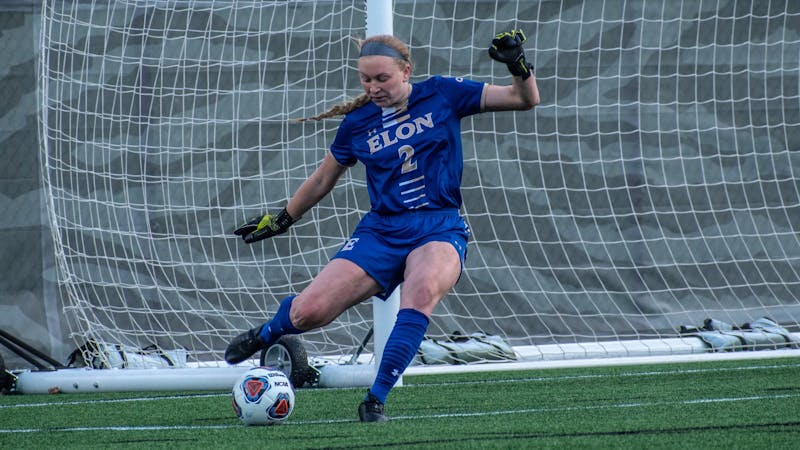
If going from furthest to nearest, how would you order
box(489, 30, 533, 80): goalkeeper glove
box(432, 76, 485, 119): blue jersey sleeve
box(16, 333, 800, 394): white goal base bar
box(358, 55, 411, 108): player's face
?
box(16, 333, 800, 394): white goal base bar → box(432, 76, 485, 119): blue jersey sleeve → box(358, 55, 411, 108): player's face → box(489, 30, 533, 80): goalkeeper glove

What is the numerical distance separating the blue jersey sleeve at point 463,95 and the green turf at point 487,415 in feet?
3.68

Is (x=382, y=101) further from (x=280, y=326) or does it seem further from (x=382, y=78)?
(x=280, y=326)

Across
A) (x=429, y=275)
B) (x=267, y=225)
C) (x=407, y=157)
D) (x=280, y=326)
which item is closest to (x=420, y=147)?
(x=407, y=157)

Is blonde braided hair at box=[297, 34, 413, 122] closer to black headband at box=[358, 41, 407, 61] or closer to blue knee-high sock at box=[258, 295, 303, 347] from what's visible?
black headband at box=[358, 41, 407, 61]

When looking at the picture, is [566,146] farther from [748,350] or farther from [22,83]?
[22,83]

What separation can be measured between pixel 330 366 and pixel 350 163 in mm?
1807

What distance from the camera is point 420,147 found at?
4.45 meters

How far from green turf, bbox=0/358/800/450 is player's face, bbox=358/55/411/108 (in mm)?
1161

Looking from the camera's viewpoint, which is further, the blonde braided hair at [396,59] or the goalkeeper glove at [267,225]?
the goalkeeper glove at [267,225]

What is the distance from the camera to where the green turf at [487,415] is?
353 centimetres

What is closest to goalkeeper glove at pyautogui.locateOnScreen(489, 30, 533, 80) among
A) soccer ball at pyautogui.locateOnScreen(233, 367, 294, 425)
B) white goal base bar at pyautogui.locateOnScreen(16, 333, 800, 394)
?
soccer ball at pyautogui.locateOnScreen(233, 367, 294, 425)

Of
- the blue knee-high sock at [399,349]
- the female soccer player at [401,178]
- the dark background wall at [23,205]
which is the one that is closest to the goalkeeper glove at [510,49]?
the female soccer player at [401,178]

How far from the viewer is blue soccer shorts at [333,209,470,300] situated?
4.40 m

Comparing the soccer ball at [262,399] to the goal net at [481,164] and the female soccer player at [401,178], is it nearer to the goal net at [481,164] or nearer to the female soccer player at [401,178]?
the female soccer player at [401,178]
